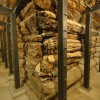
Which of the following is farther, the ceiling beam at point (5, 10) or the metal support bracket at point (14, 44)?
the metal support bracket at point (14, 44)

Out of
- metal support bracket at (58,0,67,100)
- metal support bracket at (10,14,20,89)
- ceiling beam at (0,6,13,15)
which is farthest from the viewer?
metal support bracket at (10,14,20,89)

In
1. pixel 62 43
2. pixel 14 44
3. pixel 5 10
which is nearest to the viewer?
pixel 62 43

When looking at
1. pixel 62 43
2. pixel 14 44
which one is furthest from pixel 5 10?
pixel 62 43

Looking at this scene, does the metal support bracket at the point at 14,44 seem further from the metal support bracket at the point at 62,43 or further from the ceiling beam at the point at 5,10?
the metal support bracket at the point at 62,43

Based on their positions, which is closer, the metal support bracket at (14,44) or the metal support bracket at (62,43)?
the metal support bracket at (62,43)

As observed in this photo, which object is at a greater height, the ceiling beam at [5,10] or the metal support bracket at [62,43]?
the ceiling beam at [5,10]

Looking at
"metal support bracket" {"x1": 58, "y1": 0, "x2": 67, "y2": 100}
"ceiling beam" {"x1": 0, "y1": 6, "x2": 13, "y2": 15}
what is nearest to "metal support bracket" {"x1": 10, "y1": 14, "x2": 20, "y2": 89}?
"ceiling beam" {"x1": 0, "y1": 6, "x2": 13, "y2": 15}

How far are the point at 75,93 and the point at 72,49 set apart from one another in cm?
123

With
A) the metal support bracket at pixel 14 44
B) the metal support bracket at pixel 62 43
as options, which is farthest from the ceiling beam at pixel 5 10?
the metal support bracket at pixel 62 43

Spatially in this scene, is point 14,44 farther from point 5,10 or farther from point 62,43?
point 62,43

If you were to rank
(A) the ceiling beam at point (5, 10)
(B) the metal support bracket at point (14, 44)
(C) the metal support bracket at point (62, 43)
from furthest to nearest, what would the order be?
(B) the metal support bracket at point (14, 44) < (A) the ceiling beam at point (5, 10) < (C) the metal support bracket at point (62, 43)

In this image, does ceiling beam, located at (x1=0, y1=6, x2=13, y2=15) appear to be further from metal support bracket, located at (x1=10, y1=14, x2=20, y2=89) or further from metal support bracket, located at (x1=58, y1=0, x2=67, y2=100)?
metal support bracket, located at (x1=58, y1=0, x2=67, y2=100)

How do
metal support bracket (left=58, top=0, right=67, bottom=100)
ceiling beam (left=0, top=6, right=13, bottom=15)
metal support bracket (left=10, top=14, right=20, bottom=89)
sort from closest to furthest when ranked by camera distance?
metal support bracket (left=58, top=0, right=67, bottom=100) < ceiling beam (left=0, top=6, right=13, bottom=15) < metal support bracket (left=10, top=14, right=20, bottom=89)

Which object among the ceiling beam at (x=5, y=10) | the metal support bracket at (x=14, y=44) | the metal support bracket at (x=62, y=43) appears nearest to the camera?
the metal support bracket at (x=62, y=43)
